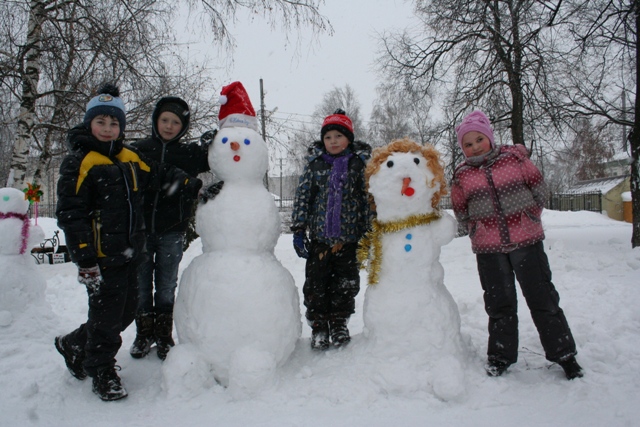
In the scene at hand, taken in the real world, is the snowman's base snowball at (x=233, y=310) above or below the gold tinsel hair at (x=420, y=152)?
below

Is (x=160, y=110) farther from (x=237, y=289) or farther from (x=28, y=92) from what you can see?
(x=28, y=92)

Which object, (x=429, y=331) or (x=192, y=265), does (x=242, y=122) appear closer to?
(x=192, y=265)

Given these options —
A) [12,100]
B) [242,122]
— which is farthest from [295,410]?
[12,100]

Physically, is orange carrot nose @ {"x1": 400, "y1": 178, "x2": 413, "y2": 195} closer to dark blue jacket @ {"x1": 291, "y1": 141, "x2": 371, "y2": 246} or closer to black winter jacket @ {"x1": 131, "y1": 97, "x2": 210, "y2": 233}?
dark blue jacket @ {"x1": 291, "y1": 141, "x2": 371, "y2": 246}

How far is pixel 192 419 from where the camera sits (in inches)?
90.7

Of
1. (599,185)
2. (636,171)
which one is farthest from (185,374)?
(599,185)

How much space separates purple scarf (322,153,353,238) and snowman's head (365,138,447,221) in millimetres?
281

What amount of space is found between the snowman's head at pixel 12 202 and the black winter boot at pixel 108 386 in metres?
2.12

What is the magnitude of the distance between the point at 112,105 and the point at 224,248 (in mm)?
1217

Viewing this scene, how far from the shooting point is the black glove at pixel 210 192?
2.83m

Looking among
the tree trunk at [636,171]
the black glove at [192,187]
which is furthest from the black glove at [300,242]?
the tree trunk at [636,171]

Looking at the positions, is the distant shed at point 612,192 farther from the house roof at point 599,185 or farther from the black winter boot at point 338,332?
the black winter boot at point 338,332

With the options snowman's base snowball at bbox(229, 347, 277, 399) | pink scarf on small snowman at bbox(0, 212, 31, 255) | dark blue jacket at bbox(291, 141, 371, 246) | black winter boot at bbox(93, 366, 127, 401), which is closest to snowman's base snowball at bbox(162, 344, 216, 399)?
snowman's base snowball at bbox(229, 347, 277, 399)

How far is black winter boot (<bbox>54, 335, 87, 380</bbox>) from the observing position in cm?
277
